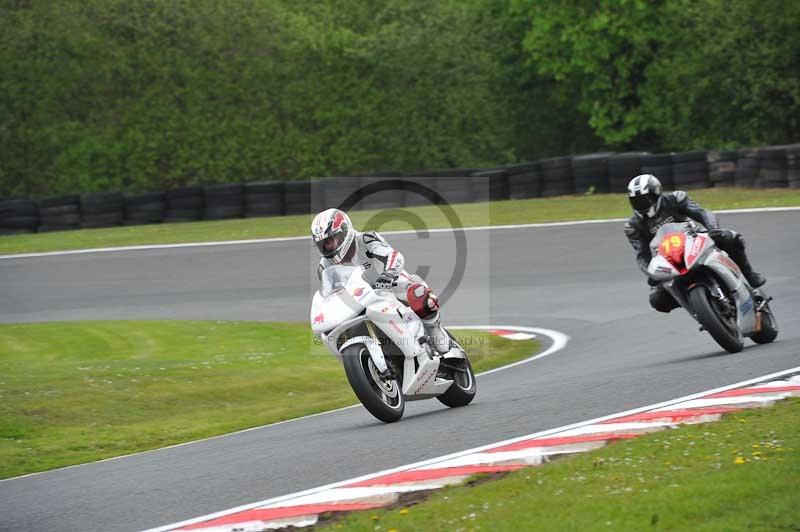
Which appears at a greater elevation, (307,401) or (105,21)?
(105,21)

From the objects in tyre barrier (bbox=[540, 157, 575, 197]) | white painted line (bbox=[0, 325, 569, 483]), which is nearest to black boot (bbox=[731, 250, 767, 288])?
white painted line (bbox=[0, 325, 569, 483])

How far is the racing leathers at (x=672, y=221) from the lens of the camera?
10633mm

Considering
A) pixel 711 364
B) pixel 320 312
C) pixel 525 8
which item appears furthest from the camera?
pixel 525 8

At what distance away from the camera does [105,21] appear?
3259cm

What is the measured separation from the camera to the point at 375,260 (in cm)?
915

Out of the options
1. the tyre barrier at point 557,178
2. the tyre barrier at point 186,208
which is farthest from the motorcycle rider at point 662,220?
the tyre barrier at point 186,208

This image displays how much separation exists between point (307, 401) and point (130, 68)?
23132 mm

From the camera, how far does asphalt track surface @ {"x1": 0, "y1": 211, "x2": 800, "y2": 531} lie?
712 cm

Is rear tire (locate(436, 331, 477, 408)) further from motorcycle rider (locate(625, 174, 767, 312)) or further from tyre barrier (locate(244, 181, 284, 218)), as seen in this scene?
tyre barrier (locate(244, 181, 284, 218))

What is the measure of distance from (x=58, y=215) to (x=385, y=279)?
18395 millimetres

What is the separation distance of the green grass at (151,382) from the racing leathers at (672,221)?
2542mm

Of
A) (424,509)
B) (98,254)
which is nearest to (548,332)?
(424,509)

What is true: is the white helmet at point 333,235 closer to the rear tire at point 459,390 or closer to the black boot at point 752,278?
the rear tire at point 459,390

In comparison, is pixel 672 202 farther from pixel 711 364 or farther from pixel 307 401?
pixel 307 401
